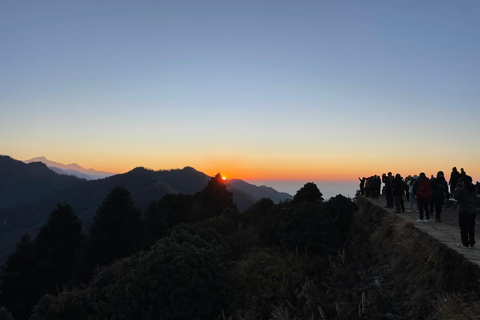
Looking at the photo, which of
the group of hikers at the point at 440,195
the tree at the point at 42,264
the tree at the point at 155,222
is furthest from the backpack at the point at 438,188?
the tree at the point at 155,222

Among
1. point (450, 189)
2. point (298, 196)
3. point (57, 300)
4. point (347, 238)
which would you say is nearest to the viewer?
point (57, 300)

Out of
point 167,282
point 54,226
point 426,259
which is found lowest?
point 54,226

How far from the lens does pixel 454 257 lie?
6.77 meters

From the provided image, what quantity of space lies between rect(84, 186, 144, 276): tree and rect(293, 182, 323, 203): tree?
16.3 m

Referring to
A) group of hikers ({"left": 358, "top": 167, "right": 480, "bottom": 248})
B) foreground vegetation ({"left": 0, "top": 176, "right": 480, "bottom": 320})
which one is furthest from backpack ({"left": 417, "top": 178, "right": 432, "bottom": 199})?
foreground vegetation ({"left": 0, "top": 176, "right": 480, "bottom": 320})

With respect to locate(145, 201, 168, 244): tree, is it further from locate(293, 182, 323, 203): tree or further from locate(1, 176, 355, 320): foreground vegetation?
locate(293, 182, 323, 203): tree

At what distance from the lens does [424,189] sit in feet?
37.7

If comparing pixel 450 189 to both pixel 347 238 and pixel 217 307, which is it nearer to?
pixel 347 238

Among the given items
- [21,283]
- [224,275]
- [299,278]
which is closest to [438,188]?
[299,278]

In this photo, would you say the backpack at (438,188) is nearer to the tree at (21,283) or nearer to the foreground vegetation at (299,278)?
the foreground vegetation at (299,278)

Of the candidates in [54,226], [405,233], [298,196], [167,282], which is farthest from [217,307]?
[54,226]

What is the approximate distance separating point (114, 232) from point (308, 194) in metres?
20.6

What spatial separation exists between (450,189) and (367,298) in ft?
55.5

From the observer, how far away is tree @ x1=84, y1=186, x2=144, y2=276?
99.8 feet
